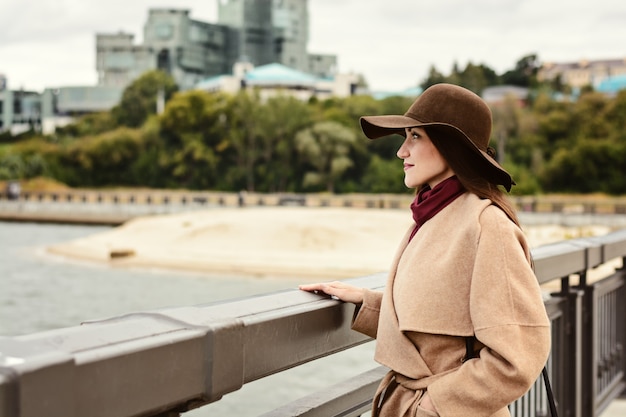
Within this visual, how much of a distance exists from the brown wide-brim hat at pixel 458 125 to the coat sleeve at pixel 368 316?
16.1 inches

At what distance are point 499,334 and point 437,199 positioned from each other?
14.4 inches

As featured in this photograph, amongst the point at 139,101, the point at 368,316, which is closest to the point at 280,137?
the point at 139,101

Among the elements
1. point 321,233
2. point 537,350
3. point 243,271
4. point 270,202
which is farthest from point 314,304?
point 270,202

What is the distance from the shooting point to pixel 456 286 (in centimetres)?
200

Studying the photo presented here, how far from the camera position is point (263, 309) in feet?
6.31

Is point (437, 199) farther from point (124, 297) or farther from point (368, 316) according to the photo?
point (124, 297)

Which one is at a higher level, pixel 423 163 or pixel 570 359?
pixel 423 163

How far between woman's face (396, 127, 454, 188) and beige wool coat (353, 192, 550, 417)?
0.34 ft

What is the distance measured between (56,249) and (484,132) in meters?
40.7

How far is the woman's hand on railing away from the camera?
7.39 feet

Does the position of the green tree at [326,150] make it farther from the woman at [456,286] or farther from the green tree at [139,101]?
the woman at [456,286]

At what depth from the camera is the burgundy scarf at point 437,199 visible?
2119 millimetres

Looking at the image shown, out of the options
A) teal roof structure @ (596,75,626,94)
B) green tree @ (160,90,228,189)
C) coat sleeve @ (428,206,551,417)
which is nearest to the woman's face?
coat sleeve @ (428,206,551,417)

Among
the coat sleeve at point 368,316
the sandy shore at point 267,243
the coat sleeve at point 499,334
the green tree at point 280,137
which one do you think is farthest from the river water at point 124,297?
the green tree at point 280,137
